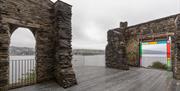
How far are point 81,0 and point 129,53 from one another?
20.9ft

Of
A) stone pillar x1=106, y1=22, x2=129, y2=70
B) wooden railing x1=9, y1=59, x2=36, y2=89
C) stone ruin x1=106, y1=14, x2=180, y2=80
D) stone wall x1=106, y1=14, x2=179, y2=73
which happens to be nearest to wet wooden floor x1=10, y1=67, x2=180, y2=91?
wooden railing x1=9, y1=59, x2=36, y2=89

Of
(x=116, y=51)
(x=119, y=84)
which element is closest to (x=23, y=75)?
(x=119, y=84)

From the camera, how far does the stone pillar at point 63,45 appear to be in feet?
13.9

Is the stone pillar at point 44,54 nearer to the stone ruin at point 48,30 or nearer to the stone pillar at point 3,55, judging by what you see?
the stone ruin at point 48,30

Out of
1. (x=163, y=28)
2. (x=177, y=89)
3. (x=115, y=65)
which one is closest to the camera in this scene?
(x=177, y=89)

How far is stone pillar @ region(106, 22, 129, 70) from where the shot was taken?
7.80 meters

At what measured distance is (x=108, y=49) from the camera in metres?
8.91

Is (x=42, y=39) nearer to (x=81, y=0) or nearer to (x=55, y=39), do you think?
(x=55, y=39)

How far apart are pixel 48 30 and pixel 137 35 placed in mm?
7634

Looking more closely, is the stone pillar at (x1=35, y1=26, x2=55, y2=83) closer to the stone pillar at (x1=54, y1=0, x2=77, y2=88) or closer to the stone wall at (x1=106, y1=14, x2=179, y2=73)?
the stone pillar at (x1=54, y1=0, x2=77, y2=88)

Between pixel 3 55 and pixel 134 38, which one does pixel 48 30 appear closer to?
pixel 3 55

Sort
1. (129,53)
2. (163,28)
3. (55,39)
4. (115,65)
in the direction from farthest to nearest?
1. (129,53)
2. (115,65)
3. (163,28)
4. (55,39)

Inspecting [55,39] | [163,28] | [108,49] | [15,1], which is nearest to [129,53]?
[108,49]

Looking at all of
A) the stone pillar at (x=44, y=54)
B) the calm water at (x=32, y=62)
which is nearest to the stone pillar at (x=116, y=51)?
the calm water at (x=32, y=62)
